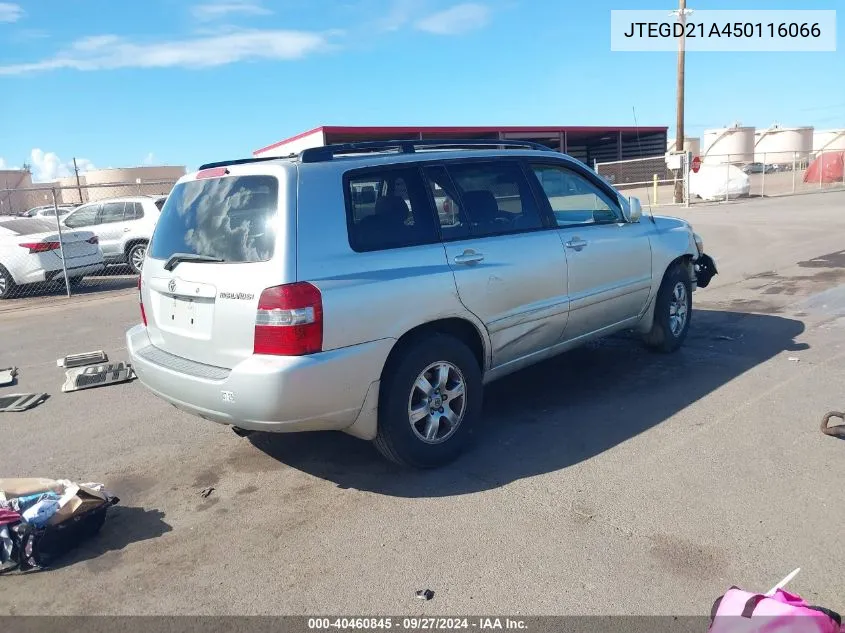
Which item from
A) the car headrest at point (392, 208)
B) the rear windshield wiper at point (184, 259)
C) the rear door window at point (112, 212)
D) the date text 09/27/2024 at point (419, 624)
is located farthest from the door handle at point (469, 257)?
the rear door window at point (112, 212)

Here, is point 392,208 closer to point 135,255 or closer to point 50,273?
point 50,273

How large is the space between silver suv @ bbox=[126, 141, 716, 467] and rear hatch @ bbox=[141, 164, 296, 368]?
11 millimetres

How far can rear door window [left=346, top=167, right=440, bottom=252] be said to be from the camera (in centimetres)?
390

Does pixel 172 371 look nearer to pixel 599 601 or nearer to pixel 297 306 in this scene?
pixel 297 306

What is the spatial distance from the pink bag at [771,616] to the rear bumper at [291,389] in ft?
6.56

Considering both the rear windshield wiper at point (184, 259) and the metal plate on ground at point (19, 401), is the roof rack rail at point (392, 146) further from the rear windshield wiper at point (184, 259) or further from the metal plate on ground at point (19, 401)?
the metal plate on ground at point (19, 401)

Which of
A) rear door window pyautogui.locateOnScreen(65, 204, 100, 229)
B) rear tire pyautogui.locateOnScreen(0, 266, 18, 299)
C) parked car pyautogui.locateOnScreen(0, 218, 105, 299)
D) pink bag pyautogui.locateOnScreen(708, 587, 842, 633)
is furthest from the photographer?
rear door window pyautogui.locateOnScreen(65, 204, 100, 229)

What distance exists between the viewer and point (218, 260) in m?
3.86

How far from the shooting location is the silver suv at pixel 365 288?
11.8 ft

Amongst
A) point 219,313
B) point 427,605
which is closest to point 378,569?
point 427,605

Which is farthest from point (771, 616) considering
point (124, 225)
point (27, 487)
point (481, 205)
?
Answer: point (124, 225)

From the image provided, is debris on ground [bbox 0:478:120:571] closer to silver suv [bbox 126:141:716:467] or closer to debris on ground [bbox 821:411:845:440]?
silver suv [bbox 126:141:716:467]

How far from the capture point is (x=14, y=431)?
5.34m

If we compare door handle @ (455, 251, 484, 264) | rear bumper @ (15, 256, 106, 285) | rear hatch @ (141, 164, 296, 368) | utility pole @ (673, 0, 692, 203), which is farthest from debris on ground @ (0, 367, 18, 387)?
utility pole @ (673, 0, 692, 203)
